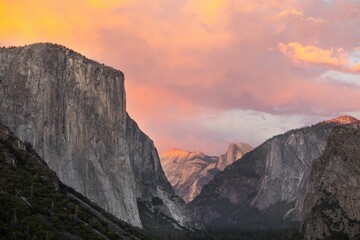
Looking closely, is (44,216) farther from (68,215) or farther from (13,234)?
(13,234)

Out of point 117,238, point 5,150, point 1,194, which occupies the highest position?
point 5,150

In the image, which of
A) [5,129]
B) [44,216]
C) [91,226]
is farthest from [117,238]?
[5,129]

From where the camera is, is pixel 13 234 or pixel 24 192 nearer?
pixel 13 234

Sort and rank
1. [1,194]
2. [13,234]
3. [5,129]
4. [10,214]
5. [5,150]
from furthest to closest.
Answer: [5,129] → [5,150] → [1,194] → [10,214] → [13,234]

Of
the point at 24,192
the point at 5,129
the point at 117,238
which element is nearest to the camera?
the point at 24,192

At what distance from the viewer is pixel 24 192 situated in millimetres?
95000

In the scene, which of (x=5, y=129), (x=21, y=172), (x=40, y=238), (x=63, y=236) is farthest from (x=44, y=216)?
(x=5, y=129)

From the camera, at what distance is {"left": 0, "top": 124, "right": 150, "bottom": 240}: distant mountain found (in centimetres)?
7800

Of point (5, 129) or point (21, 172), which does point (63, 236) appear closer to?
point (21, 172)

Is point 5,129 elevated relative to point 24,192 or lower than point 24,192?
elevated

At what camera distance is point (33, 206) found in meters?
90.2

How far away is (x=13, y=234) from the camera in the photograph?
236ft

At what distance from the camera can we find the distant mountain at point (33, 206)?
78.0 metres

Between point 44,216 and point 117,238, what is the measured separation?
701 inches
